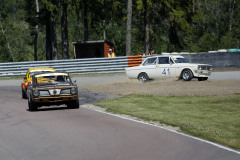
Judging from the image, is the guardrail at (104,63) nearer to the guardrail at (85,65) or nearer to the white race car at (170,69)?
the guardrail at (85,65)

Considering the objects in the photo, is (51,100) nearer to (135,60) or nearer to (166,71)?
(166,71)

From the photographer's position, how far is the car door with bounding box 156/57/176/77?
24047mm

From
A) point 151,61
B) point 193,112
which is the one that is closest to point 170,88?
point 151,61

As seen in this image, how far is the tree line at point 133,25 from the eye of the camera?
128 feet

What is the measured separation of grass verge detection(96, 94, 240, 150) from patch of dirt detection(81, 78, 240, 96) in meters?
1.16

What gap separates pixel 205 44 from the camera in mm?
62406

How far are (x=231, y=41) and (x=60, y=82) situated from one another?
4802cm

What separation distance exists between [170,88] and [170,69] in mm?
3198

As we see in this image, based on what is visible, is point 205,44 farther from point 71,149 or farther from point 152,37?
point 71,149

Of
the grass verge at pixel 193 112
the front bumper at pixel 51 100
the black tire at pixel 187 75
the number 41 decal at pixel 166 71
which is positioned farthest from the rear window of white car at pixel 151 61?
the front bumper at pixel 51 100

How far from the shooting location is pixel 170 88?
21.1 meters

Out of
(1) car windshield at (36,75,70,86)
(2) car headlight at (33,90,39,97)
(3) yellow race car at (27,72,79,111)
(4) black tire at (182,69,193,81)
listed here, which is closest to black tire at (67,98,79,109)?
(3) yellow race car at (27,72,79,111)

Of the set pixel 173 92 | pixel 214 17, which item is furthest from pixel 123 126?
pixel 214 17

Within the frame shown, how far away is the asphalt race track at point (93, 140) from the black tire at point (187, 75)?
1029 centimetres
